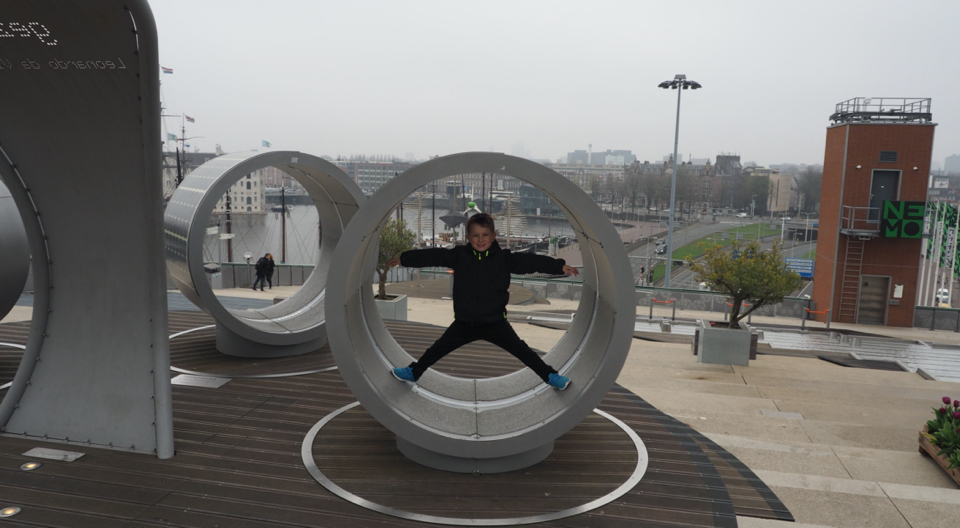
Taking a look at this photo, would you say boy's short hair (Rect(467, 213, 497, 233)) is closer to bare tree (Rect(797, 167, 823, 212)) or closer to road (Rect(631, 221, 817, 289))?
road (Rect(631, 221, 817, 289))

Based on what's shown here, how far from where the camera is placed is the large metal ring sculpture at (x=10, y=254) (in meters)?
7.73

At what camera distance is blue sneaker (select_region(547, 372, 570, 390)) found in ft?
18.7

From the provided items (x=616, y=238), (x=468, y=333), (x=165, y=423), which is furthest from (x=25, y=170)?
(x=616, y=238)

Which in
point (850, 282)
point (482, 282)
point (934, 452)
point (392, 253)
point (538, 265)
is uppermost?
point (538, 265)

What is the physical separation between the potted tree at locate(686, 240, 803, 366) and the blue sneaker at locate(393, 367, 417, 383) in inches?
291

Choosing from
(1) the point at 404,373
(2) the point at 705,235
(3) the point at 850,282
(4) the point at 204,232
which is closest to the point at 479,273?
(1) the point at 404,373

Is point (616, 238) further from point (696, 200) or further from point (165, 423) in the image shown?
point (696, 200)

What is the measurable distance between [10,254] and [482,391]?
583cm

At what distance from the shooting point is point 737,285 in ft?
41.8

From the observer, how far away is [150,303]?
5.58 meters

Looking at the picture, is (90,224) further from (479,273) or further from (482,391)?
(482,391)

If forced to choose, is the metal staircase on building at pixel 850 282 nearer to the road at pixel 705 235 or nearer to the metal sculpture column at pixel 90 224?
the road at pixel 705 235

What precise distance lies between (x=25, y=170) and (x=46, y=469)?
2435 millimetres

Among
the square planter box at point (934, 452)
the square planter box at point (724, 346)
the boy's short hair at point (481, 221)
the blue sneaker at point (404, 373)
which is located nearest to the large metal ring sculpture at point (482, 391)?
the blue sneaker at point (404, 373)
